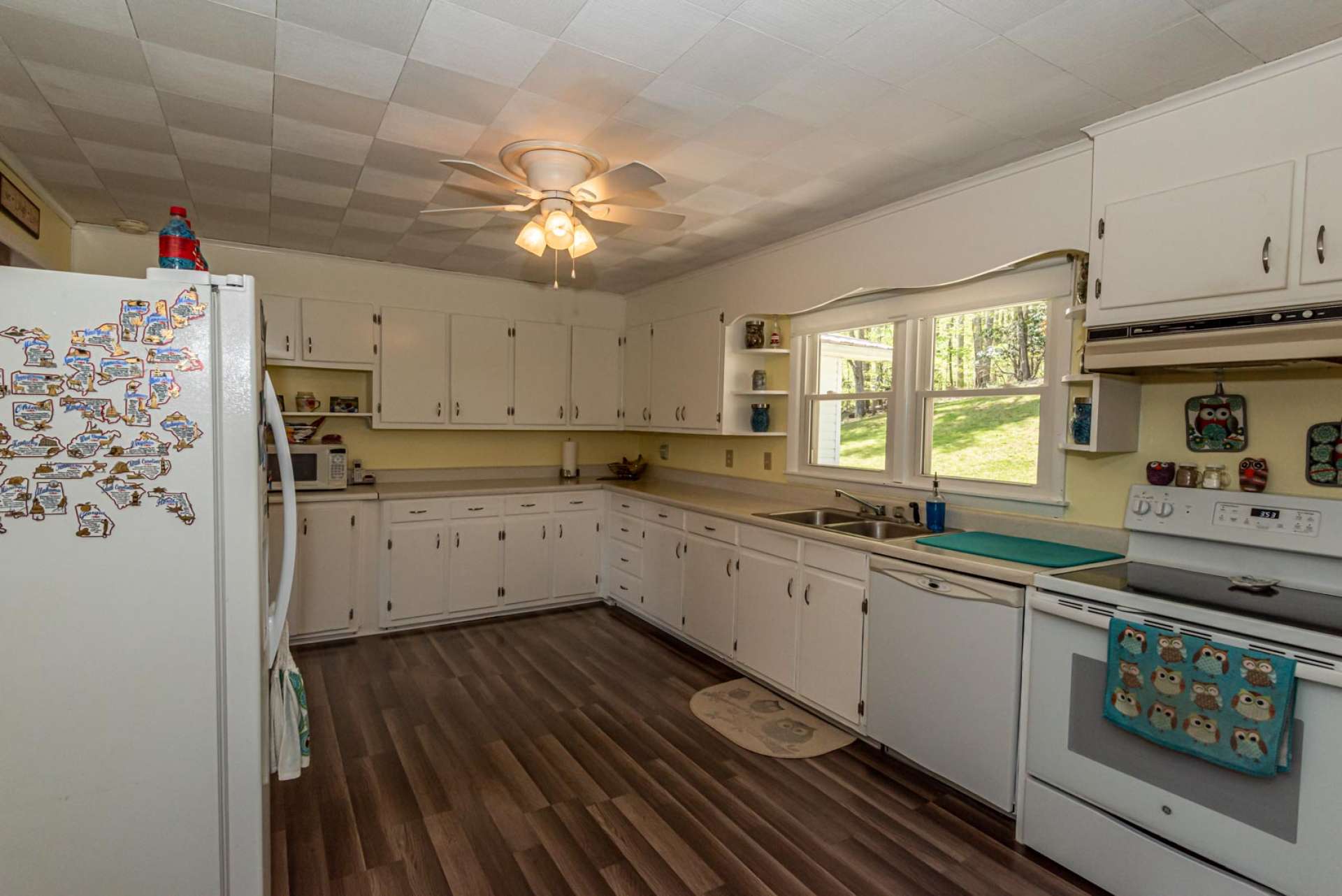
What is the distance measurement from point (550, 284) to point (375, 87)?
308cm

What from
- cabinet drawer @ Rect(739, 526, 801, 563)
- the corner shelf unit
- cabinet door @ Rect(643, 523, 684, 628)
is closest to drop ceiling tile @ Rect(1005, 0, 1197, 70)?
the corner shelf unit

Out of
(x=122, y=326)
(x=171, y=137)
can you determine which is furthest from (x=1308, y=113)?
(x=171, y=137)

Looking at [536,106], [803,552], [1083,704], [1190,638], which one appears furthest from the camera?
[803,552]

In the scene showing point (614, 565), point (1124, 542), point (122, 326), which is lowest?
point (614, 565)

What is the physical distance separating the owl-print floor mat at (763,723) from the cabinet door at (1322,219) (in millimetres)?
2374

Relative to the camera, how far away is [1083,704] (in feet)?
6.90

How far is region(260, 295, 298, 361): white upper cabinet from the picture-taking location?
421 centimetres

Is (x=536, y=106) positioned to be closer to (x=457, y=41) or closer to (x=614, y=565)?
(x=457, y=41)

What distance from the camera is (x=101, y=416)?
5.12ft

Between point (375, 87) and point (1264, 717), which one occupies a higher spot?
point (375, 87)

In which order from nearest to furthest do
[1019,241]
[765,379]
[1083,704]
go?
[1083,704] < [1019,241] < [765,379]

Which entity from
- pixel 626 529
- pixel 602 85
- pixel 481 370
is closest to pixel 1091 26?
pixel 602 85

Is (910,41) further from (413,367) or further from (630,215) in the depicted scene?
(413,367)

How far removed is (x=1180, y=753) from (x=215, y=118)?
151 inches
